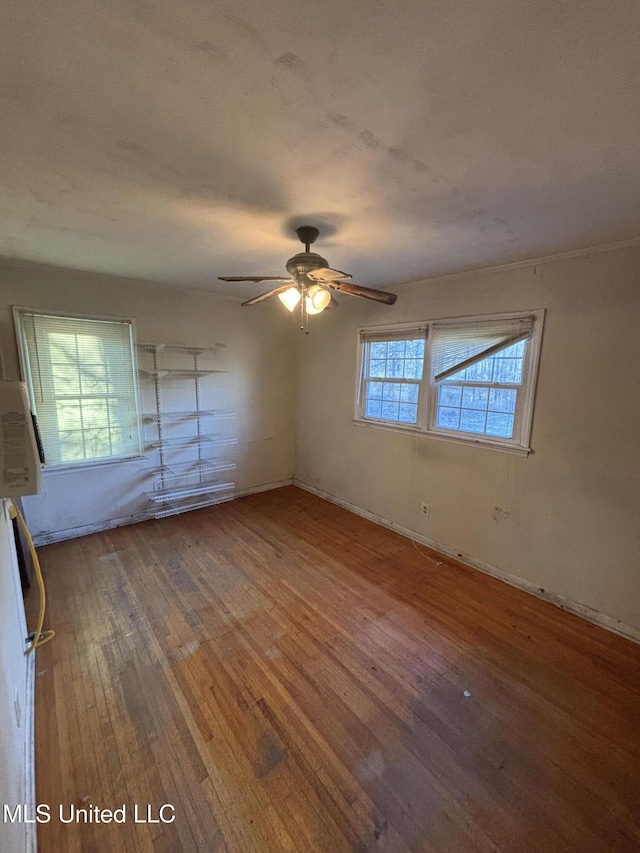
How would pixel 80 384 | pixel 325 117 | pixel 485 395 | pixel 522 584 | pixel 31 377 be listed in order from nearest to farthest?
1. pixel 325 117
2. pixel 522 584
3. pixel 485 395
4. pixel 31 377
5. pixel 80 384

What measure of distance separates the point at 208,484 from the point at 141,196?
3.09m

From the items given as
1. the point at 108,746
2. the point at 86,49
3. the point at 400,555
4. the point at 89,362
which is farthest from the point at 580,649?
the point at 89,362

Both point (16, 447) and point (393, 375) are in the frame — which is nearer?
point (16, 447)

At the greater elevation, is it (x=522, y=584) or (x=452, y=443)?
(x=452, y=443)

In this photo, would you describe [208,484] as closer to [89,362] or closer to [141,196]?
[89,362]

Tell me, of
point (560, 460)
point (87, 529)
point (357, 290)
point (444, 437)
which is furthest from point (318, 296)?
point (87, 529)

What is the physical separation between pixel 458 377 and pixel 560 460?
988mm

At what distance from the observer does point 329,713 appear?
1669 mm

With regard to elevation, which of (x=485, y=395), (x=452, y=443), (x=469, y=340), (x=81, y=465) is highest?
(x=469, y=340)

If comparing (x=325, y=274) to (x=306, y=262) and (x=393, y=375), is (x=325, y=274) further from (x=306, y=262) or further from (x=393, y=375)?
(x=393, y=375)

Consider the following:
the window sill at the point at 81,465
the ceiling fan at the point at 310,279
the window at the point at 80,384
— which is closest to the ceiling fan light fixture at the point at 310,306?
the ceiling fan at the point at 310,279

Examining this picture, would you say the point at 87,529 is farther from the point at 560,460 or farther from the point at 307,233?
the point at 560,460

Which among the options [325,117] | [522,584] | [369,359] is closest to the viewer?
[325,117]

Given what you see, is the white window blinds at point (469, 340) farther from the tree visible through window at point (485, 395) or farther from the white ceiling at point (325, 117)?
the white ceiling at point (325, 117)
